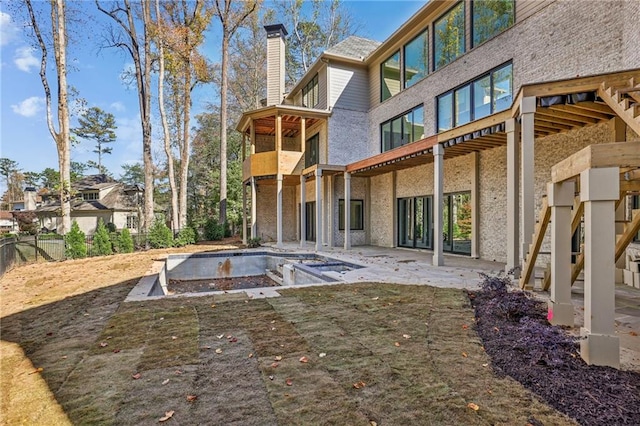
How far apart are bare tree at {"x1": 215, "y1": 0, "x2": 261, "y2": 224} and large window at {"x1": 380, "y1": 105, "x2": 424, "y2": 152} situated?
8664mm

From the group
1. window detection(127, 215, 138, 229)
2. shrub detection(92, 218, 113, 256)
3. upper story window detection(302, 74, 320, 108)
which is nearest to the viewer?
shrub detection(92, 218, 113, 256)

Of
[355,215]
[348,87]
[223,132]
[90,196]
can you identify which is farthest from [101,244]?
[90,196]

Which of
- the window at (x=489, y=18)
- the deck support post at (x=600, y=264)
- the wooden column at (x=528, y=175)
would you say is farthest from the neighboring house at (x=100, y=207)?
the deck support post at (x=600, y=264)

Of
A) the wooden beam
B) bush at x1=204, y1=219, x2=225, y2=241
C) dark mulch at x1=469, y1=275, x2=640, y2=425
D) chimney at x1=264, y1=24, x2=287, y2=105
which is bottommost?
dark mulch at x1=469, y1=275, x2=640, y2=425

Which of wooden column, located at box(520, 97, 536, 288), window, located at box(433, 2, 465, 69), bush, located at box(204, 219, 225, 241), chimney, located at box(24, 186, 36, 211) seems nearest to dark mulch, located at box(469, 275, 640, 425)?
wooden column, located at box(520, 97, 536, 288)

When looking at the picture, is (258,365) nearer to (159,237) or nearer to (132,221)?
(159,237)

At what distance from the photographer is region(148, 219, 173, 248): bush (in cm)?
1516

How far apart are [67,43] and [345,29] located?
57.5 feet

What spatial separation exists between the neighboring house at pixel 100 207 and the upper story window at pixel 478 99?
24.2 metres

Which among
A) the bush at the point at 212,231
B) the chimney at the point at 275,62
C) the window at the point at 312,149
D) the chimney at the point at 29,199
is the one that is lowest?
the bush at the point at 212,231

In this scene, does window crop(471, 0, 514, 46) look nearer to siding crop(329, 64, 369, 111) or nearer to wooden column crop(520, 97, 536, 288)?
wooden column crop(520, 97, 536, 288)

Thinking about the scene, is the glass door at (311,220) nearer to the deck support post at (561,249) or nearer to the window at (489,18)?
the window at (489,18)

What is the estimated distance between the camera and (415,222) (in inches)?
512

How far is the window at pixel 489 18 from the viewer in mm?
9219
